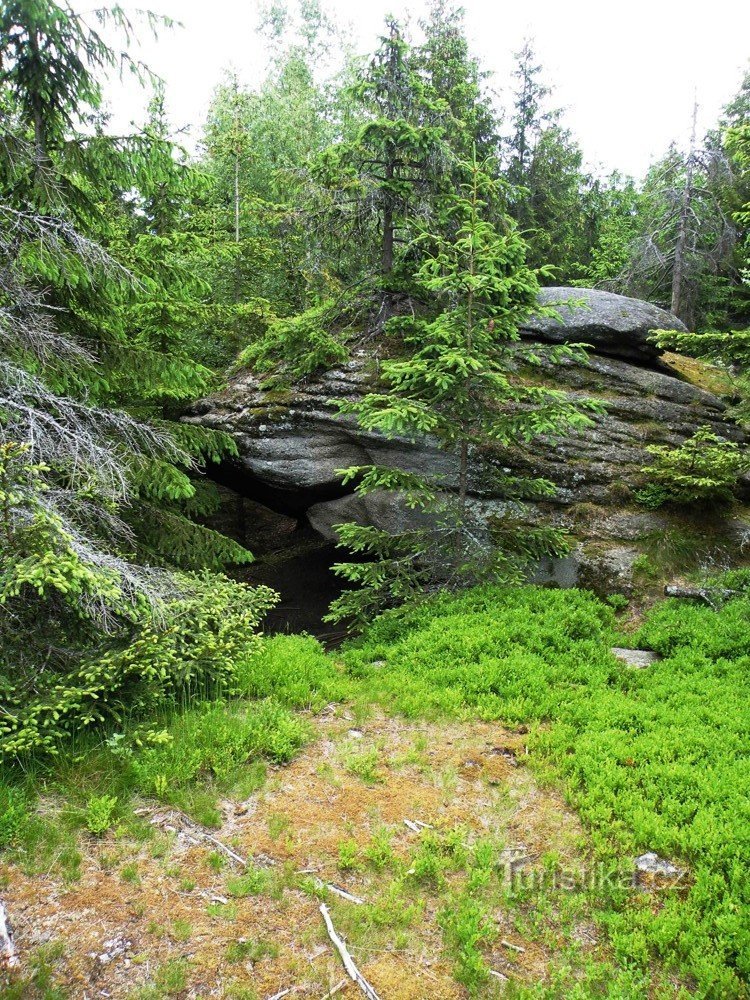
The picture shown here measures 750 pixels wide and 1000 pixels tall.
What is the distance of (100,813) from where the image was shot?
4.79 m

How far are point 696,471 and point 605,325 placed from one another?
352cm

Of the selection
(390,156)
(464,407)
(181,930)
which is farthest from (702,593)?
(390,156)

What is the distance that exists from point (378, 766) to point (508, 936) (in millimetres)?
2009

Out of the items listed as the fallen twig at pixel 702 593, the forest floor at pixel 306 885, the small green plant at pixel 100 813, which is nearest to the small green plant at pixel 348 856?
the forest floor at pixel 306 885

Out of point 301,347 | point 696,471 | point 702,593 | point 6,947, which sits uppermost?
point 301,347

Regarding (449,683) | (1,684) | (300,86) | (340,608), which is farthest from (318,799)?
(300,86)

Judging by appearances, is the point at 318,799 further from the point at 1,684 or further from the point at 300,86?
the point at 300,86

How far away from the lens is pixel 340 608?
9.02 meters

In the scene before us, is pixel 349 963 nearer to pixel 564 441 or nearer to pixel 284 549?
pixel 564 441

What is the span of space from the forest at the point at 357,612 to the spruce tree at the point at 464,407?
69 millimetres

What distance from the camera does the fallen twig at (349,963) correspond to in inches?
144

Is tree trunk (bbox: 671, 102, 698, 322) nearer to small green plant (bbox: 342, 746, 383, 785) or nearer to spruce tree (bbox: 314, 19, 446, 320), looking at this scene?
spruce tree (bbox: 314, 19, 446, 320)

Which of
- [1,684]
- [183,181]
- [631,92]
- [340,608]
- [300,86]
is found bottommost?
[340,608]

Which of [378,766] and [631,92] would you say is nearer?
[378,766]
